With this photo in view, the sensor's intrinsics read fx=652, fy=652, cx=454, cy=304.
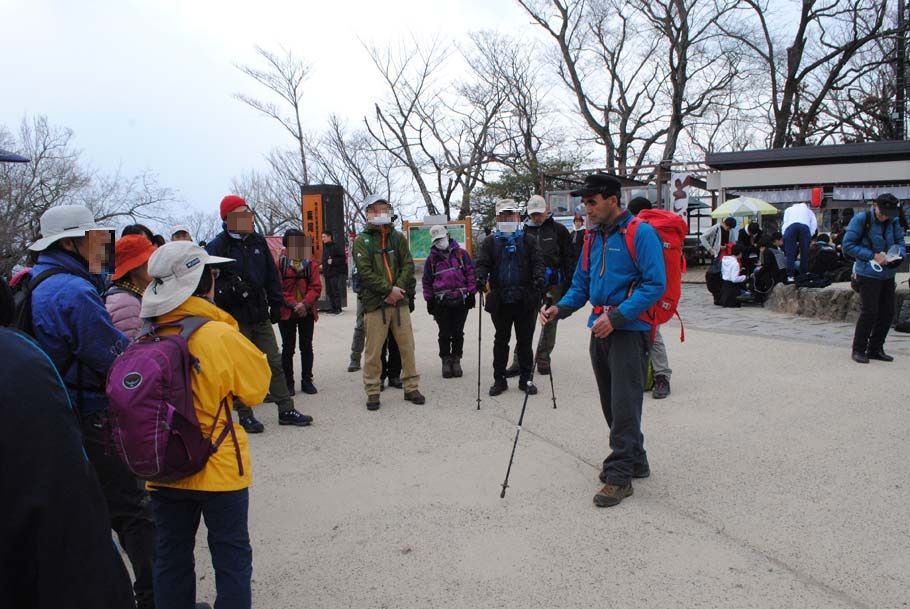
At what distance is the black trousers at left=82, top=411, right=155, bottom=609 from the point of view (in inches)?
108

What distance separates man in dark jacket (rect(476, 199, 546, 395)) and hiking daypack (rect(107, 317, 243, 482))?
13.9 feet

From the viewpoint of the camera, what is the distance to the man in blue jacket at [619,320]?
3604 mm

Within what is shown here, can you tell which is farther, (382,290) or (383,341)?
(383,341)

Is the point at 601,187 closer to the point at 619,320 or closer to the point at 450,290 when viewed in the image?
the point at 619,320

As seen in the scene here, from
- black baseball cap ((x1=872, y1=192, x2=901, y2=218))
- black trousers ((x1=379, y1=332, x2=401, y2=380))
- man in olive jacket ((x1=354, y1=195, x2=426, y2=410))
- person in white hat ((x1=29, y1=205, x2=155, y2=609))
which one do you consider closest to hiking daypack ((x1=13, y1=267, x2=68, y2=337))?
person in white hat ((x1=29, y1=205, x2=155, y2=609))

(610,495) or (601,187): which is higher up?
(601,187)

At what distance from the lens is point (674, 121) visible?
100 ft

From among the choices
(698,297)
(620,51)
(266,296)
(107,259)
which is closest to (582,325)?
(698,297)

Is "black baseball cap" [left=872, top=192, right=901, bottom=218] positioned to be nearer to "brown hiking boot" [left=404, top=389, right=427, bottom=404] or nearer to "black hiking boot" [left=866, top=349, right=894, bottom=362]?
"black hiking boot" [left=866, top=349, right=894, bottom=362]

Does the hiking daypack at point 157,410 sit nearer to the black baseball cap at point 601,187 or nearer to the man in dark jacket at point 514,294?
the black baseball cap at point 601,187

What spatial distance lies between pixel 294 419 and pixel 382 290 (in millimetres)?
1367

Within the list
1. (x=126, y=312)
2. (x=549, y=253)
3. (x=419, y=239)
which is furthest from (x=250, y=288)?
(x=419, y=239)

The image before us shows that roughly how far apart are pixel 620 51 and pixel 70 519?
113ft

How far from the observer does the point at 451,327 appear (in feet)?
23.9
